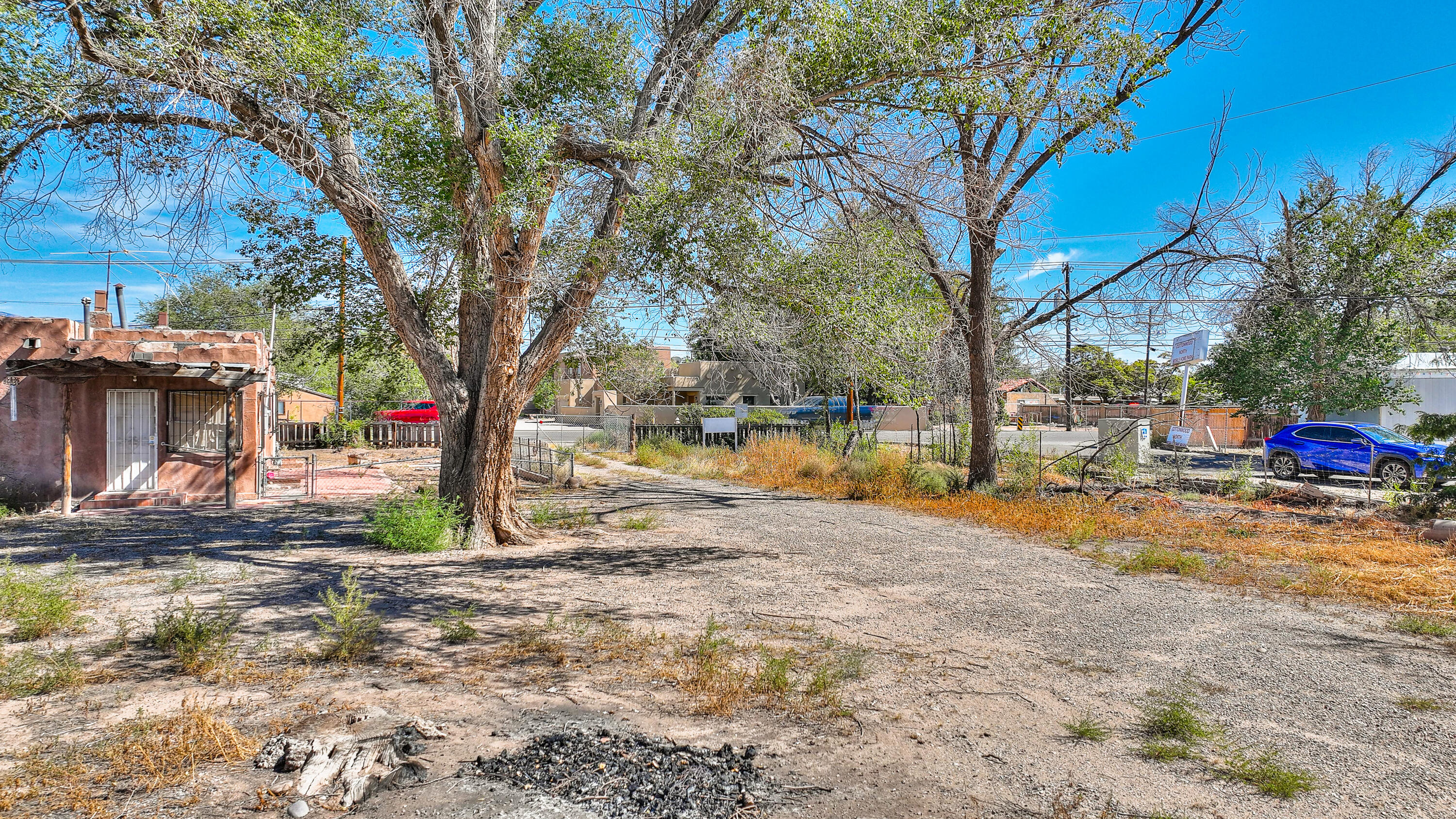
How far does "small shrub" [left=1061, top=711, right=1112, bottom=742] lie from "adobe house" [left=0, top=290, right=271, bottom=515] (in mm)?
13749

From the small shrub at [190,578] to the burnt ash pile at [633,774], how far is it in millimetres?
5583

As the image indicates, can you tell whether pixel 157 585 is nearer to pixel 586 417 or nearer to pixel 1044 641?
pixel 1044 641

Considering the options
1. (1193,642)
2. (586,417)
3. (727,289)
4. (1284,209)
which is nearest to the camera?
(1193,642)

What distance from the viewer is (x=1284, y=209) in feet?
62.3

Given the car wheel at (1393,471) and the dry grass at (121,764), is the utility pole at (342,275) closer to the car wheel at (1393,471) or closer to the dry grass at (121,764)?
the dry grass at (121,764)

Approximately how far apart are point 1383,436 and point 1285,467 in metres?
2.07

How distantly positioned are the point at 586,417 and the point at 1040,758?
36.9m

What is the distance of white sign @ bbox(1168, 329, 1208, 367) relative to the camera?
1972cm

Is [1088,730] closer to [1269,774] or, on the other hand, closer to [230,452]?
[1269,774]

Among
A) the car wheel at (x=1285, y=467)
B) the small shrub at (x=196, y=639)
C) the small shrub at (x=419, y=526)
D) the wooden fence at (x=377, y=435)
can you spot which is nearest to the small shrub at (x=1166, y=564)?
the small shrub at (x=419, y=526)

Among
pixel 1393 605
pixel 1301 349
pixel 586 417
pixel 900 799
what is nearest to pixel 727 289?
pixel 900 799

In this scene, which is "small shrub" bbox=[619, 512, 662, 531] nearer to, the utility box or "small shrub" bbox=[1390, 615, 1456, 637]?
"small shrub" bbox=[1390, 615, 1456, 637]

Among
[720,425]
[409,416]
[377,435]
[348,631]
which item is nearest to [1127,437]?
[720,425]

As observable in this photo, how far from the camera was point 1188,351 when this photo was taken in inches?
840
